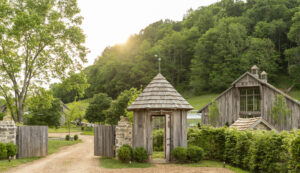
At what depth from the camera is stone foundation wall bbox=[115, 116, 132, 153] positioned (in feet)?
48.9

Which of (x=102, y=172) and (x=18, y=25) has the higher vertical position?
(x=18, y=25)

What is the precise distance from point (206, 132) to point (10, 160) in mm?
10520

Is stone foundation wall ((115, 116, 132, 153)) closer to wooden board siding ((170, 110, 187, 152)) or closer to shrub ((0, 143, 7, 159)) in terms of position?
wooden board siding ((170, 110, 187, 152))

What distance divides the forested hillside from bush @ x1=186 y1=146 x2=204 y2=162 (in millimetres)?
34554

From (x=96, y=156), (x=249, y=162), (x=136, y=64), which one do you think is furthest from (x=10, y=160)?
(x=136, y=64)

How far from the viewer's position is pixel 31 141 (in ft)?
53.5

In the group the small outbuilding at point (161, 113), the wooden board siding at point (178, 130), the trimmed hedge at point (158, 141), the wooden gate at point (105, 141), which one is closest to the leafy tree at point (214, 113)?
the trimmed hedge at point (158, 141)

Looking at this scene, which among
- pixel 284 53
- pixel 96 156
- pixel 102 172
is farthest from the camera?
pixel 284 53

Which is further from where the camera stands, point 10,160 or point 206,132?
point 206,132

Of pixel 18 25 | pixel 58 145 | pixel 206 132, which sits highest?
pixel 18 25

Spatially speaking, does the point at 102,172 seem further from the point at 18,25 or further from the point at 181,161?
the point at 18,25

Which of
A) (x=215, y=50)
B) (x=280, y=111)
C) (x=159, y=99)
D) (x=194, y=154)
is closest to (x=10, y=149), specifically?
→ (x=159, y=99)

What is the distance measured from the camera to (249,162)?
12.3m

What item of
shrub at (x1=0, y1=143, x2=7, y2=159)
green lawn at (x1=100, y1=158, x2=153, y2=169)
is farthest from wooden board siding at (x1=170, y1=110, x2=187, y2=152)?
shrub at (x1=0, y1=143, x2=7, y2=159)
